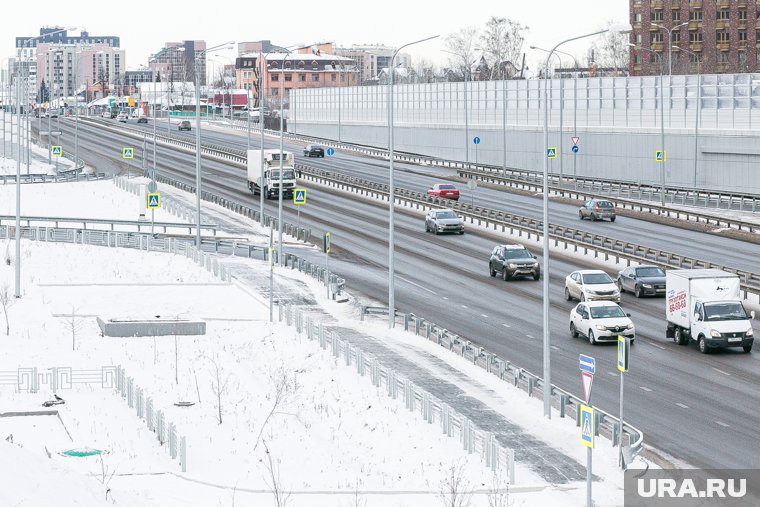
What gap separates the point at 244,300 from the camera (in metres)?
51.1

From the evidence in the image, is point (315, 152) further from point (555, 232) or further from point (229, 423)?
point (229, 423)

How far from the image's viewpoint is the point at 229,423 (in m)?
31.4

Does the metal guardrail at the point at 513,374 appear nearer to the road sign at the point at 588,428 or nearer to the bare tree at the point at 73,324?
the road sign at the point at 588,428

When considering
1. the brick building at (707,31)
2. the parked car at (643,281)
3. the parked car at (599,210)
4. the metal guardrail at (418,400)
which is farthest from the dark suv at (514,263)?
the brick building at (707,31)

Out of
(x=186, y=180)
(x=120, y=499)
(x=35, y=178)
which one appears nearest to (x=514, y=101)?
(x=186, y=180)

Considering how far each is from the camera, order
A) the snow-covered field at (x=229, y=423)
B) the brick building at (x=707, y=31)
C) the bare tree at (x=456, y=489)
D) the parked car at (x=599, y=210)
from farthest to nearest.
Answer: the brick building at (x=707, y=31) → the parked car at (x=599, y=210) → the snow-covered field at (x=229, y=423) → the bare tree at (x=456, y=489)

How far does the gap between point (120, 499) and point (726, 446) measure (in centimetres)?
1516

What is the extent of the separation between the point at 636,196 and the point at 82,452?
63.3m

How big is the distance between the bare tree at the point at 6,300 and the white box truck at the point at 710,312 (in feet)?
71.2

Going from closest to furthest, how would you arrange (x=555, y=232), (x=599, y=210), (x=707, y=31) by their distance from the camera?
(x=555, y=232)
(x=599, y=210)
(x=707, y=31)

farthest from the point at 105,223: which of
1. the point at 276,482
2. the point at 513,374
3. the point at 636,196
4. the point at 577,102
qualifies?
the point at 577,102

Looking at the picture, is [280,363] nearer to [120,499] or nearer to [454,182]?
[120,499]

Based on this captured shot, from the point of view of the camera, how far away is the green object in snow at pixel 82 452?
27.3m

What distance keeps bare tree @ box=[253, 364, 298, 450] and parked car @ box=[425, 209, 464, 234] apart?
32.9 metres
